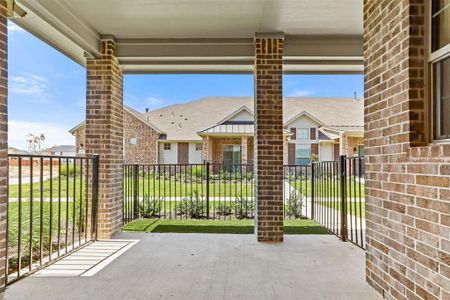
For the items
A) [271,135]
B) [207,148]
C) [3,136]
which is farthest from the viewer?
[207,148]

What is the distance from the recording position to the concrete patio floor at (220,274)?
117 inches

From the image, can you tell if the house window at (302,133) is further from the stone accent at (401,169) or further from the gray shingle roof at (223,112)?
the stone accent at (401,169)

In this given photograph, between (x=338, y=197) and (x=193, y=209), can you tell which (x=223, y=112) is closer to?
(x=193, y=209)

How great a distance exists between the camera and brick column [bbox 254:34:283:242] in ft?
15.8

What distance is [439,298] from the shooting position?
202 centimetres

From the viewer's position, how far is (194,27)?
15.3 ft

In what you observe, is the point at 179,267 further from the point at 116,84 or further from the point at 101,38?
the point at 101,38

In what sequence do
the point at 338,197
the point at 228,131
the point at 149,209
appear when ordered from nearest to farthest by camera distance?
the point at 338,197 → the point at 149,209 → the point at 228,131

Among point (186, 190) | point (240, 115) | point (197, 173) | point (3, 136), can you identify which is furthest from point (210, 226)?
point (240, 115)

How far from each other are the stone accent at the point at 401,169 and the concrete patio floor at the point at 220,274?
0.54 m

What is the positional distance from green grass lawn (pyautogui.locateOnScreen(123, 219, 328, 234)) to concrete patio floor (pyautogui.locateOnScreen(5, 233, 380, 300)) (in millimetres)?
835

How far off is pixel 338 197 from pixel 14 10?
17.6ft

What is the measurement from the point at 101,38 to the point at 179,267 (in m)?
3.50

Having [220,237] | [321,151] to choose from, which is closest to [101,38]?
[220,237]
